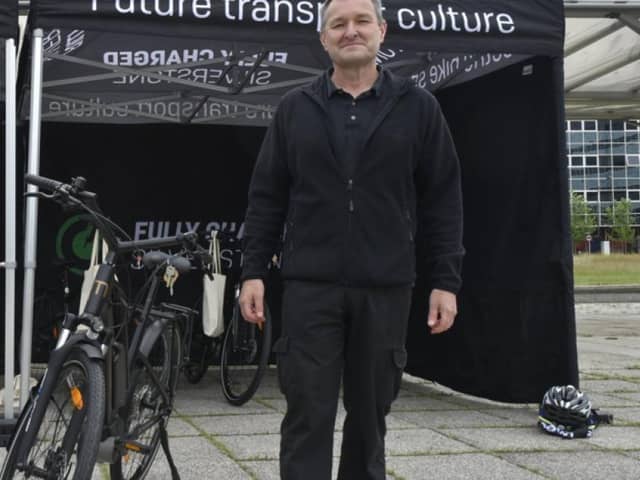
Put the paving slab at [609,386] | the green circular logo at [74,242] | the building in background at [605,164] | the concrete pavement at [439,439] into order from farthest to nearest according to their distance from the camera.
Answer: the building in background at [605,164], the green circular logo at [74,242], the paving slab at [609,386], the concrete pavement at [439,439]

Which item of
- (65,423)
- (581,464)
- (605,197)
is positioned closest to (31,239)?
(65,423)

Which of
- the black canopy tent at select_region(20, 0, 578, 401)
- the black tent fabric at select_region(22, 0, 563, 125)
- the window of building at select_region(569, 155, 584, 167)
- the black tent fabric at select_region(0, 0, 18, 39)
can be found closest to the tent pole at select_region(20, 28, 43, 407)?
the black canopy tent at select_region(20, 0, 578, 401)

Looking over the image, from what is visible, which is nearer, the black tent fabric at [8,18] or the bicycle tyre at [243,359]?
the black tent fabric at [8,18]

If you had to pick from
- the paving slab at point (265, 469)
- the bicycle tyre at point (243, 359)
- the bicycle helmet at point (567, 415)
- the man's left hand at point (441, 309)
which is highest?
the man's left hand at point (441, 309)

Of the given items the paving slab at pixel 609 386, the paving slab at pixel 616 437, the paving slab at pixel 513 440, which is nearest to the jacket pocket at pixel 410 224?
the paving slab at pixel 513 440

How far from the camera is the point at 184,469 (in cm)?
441

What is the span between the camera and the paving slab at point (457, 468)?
14.1 feet

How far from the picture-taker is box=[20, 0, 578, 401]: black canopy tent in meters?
5.02

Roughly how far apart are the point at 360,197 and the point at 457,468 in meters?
1.97

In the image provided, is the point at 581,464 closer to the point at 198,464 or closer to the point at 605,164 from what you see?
the point at 198,464

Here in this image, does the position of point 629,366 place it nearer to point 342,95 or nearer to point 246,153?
point 246,153

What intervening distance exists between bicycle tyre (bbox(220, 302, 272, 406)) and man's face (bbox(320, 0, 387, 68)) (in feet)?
11.6

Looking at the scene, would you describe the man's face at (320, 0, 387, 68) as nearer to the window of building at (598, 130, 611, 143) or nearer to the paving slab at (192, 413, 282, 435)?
the paving slab at (192, 413, 282, 435)

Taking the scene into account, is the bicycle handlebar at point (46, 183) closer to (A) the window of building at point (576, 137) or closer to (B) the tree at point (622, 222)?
(B) the tree at point (622, 222)
